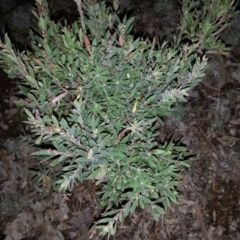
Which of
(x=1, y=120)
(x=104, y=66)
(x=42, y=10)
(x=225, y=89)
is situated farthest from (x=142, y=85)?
(x=1, y=120)

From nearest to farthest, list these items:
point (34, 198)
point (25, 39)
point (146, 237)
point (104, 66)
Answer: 1. point (104, 66)
2. point (146, 237)
3. point (34, 198)
4. point (25, 39)

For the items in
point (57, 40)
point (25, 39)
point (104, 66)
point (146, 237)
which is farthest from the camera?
point (25, 39)

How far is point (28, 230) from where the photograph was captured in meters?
3.12

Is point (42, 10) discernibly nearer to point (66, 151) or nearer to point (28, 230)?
point (66, 151)

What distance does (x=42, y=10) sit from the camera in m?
2.24

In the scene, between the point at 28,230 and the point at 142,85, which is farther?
the point at 28,230

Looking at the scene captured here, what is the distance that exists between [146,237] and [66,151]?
1.38 metres

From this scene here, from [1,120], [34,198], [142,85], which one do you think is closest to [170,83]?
[142,85]

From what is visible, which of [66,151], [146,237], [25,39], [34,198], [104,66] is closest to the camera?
[66,151]

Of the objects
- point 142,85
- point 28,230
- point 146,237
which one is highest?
point 142,85

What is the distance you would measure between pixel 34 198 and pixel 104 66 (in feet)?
5.59

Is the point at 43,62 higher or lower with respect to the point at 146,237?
higher

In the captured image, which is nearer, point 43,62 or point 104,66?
point 104,66

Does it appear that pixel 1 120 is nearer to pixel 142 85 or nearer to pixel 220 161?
pixel 142 85
